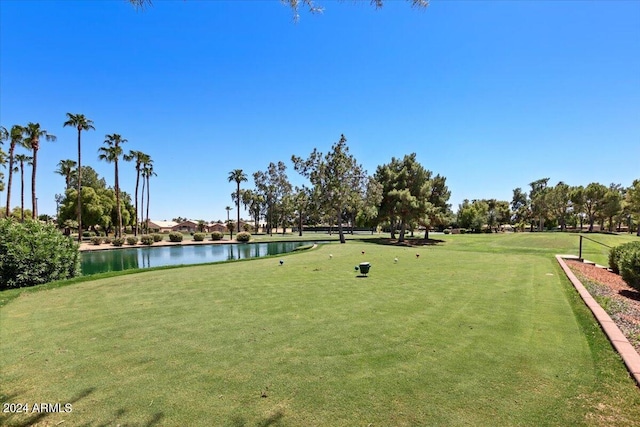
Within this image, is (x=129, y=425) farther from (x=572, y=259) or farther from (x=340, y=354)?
(x=572, y=259)

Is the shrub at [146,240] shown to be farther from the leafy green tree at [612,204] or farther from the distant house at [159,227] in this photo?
the leafy green tree at [612,204]

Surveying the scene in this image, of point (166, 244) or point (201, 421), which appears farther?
point (166, 244)

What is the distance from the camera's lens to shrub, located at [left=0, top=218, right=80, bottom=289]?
10297mm

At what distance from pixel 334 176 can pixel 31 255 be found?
24.8 m

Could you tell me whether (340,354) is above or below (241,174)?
below

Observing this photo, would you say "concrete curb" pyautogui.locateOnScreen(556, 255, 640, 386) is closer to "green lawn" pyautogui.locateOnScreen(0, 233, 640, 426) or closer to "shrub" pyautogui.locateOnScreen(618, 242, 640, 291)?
"green lawn" pyautogui.locateOnScreen(0, 233, 640, 426)

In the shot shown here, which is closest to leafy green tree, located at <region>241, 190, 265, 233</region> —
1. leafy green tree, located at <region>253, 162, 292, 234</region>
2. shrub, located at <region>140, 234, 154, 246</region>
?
leafy green tree, located at <region>253, 162, 292, 234</region>

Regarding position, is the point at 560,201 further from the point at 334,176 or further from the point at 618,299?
the point at 618,299

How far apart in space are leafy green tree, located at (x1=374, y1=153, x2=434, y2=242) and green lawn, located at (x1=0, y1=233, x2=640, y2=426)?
25205 millimetres

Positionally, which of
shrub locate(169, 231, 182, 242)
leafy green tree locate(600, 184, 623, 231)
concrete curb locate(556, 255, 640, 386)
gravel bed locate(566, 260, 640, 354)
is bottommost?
gravel bed locate(566, 260, 640, 354)

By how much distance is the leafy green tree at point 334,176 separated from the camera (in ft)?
106

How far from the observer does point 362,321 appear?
6.10 metres

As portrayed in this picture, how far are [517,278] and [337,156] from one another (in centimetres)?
2315

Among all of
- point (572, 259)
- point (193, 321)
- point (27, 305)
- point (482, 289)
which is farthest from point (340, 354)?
point (572, 259)
